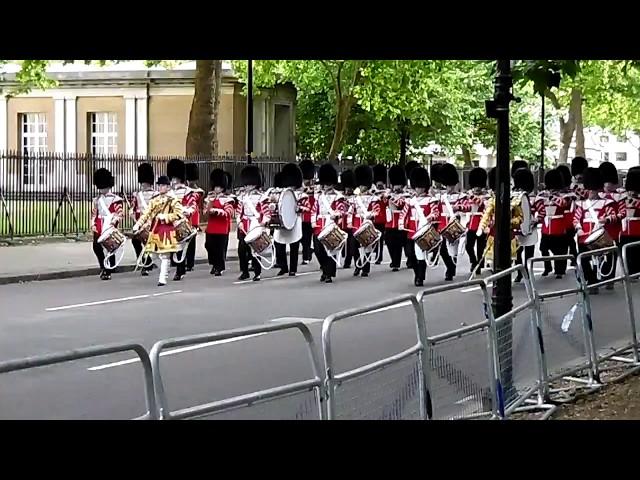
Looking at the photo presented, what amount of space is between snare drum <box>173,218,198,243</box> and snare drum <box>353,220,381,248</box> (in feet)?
8.66

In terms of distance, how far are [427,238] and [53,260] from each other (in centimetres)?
688

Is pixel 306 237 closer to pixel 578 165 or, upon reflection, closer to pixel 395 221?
pixel 395 221

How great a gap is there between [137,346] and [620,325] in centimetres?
556

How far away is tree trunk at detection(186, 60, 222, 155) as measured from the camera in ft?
89.2

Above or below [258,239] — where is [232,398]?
below

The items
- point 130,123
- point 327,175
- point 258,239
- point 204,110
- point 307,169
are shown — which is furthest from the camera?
point 130,123


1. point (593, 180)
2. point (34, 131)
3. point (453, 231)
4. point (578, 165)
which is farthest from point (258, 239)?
point (34, 131)

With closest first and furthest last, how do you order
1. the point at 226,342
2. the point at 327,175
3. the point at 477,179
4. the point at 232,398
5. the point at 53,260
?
the point at 232,398, the point at 226,342, the point at 477,179, the point at 327,175, the point at 53,260

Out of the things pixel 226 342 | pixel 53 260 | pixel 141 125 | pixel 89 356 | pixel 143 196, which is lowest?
pixel 226 342

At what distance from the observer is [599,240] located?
15.5m
